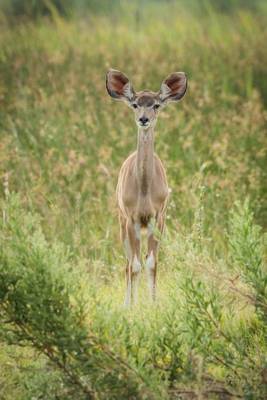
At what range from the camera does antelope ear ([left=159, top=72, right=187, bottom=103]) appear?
28.6ft

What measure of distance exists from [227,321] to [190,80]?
811cm

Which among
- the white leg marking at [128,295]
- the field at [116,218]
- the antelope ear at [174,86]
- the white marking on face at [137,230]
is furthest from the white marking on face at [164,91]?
the white leg marking at [128,295]

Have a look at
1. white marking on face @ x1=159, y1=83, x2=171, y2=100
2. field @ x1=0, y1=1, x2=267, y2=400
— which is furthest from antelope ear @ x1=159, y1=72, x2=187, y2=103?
field @ x1=0, y1=1, x2=267, y2=400

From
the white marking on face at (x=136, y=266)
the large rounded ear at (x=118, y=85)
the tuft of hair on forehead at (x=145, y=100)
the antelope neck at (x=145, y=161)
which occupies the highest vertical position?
the large rounded ear at (x=118, y=85)

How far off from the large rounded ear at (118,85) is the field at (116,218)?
84cm

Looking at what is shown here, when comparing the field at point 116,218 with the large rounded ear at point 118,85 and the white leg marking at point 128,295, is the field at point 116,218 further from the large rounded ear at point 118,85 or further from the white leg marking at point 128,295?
the large rounded ear at point 118,85

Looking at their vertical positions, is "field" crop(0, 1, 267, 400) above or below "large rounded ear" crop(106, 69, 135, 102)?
below

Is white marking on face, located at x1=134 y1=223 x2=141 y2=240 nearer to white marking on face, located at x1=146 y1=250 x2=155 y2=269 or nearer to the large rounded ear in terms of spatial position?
white marking on face, located at x1=146 y1=250 x2=155 y2=269

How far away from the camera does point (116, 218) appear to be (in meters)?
9.95

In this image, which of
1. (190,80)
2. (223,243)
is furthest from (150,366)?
(190,80)

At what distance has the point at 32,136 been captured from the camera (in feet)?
37.0

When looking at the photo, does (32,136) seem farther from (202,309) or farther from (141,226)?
(202,309)

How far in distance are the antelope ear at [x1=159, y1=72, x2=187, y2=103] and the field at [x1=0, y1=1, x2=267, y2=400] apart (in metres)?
0.64

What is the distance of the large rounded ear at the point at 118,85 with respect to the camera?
8648mm
